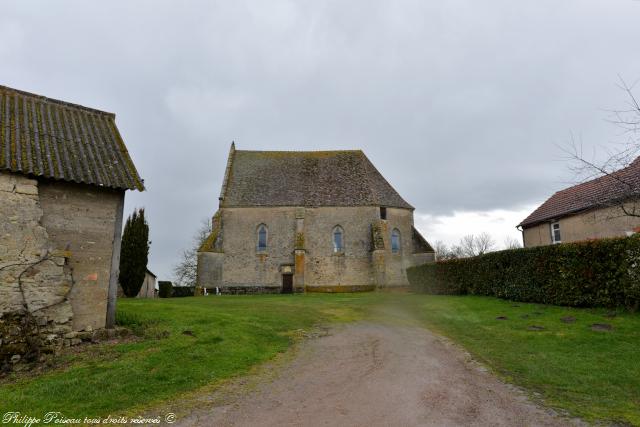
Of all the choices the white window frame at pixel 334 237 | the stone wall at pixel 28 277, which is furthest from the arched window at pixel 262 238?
the stone wall at pixel 28 277

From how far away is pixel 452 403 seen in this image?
6922 millimetres

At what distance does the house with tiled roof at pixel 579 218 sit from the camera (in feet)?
66.6

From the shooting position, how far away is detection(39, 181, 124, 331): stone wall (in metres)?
11.8

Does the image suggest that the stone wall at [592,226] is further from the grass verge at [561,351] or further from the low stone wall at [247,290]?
the low stone wall at [247,290]

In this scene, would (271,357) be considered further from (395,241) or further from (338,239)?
(395,241)

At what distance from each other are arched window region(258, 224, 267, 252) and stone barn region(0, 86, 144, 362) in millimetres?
19353

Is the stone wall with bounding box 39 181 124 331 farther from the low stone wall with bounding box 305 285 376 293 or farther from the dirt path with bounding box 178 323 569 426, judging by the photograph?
the low stone wall with bounding box 305 285 376 293

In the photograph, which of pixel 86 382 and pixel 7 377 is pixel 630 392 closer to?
pixel 86 382

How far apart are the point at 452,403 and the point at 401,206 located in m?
28.3

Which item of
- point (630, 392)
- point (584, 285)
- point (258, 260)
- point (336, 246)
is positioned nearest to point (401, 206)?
point (336, 246)

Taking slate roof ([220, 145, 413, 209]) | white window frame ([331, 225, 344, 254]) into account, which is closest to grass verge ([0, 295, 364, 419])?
white window frame ([331, 225, 344, 254])

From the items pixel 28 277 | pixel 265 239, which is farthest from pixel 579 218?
pixel 28 277

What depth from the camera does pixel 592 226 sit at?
22312mm

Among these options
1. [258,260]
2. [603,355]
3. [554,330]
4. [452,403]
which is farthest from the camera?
[258,260]
